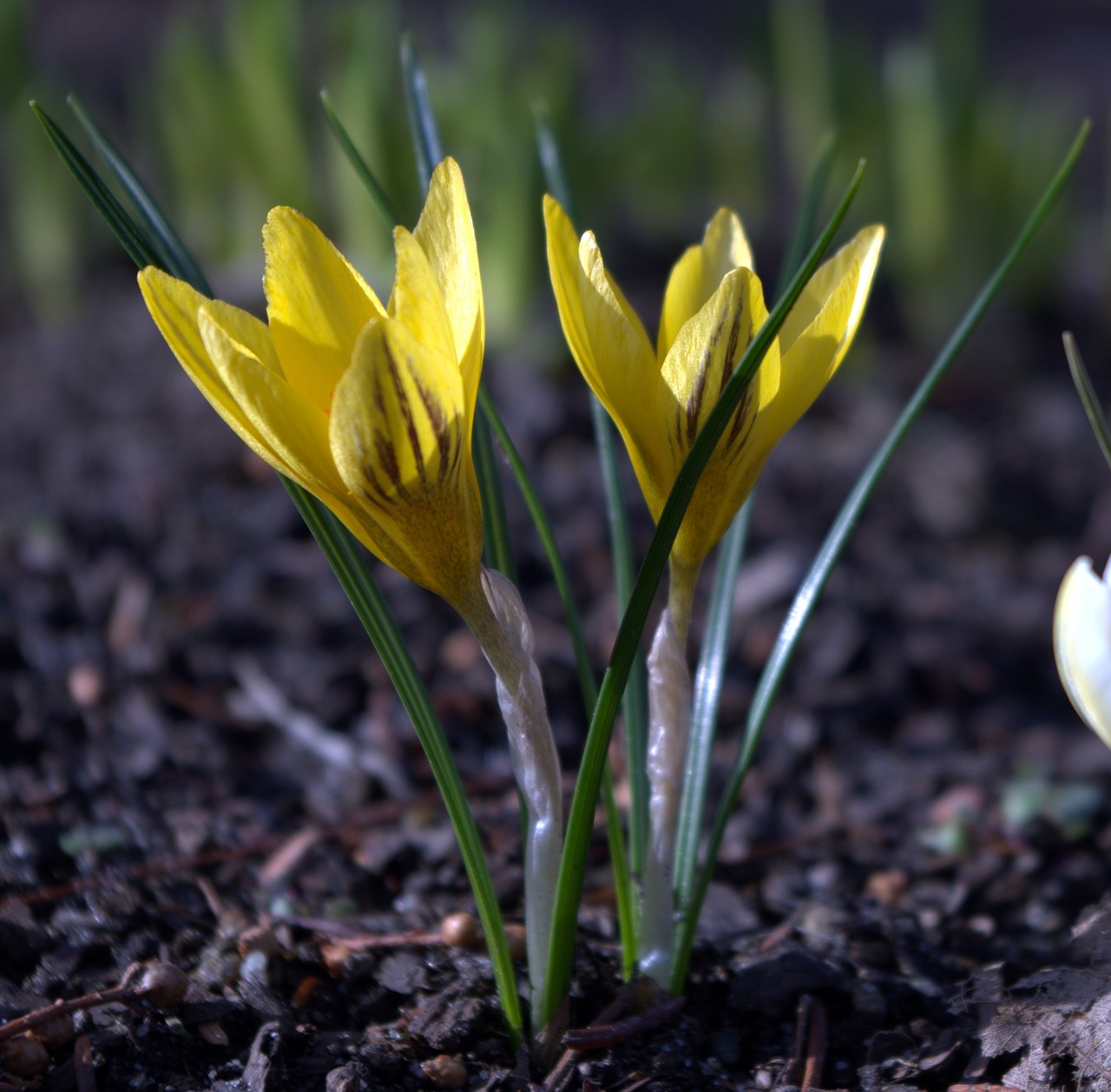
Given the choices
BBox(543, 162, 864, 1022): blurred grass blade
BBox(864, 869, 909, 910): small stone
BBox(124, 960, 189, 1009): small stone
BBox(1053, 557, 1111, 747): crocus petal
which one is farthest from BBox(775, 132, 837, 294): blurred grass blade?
BBox(124, 960, 189, 1009): small stone

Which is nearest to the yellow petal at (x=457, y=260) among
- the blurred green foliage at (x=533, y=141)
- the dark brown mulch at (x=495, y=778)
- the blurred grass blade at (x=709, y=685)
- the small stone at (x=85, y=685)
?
the blurred grass blade at (x=709, y=685)

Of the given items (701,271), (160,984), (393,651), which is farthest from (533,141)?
(160,984)

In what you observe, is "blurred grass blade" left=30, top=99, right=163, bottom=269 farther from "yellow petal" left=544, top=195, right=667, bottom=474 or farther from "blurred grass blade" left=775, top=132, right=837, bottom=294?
"blurred grass blade" left=775, top=132, right=837, bottom=294

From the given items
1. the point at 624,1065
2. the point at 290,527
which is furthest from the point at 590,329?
the point at 290,527

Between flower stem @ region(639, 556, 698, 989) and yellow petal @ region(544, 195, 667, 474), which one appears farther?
flower stem @ region(639, 556, 698, 989)

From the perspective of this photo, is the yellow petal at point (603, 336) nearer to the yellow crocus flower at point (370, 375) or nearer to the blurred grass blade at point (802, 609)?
the yellow crocus flower at point (370, 375)

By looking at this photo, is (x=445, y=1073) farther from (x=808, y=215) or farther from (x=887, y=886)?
(x=808, y=215)
